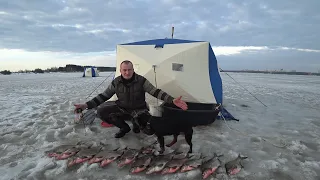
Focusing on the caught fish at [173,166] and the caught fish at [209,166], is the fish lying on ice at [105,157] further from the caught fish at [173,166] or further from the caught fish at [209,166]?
the caught fish at [209,166]

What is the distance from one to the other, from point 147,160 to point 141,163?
0.11 metres

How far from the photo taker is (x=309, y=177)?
3660mm

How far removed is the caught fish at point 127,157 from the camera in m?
3.88

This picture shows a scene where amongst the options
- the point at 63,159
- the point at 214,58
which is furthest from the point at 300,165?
the point at 63,159

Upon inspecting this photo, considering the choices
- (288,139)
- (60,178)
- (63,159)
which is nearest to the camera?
(60,178)

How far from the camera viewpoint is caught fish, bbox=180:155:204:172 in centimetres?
370

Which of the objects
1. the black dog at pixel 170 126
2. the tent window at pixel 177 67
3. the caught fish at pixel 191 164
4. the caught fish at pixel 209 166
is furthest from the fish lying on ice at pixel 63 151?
the tent window at pixel 177 67

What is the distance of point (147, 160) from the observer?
3877mm

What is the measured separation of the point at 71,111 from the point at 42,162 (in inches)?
165

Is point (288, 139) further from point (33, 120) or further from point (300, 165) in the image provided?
point (33, 120)

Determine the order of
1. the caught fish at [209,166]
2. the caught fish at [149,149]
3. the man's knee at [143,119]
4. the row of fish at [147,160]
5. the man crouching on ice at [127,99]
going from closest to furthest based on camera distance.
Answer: the caught fish at [209,166] → the row of fish at [147,160] → the caught fish at [149,149] → the man crouching on ice at [127,99] → the man's knee at [143,119]

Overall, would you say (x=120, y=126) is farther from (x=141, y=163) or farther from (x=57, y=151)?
(x=141, y=163)

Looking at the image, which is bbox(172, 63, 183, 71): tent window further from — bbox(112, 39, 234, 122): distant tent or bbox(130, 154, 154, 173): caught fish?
bbox(130, 154, 154, 173): caught fish

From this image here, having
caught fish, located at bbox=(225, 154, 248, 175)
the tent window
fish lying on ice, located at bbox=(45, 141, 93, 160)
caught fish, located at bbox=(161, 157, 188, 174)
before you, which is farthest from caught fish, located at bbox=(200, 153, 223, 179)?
the tent window
